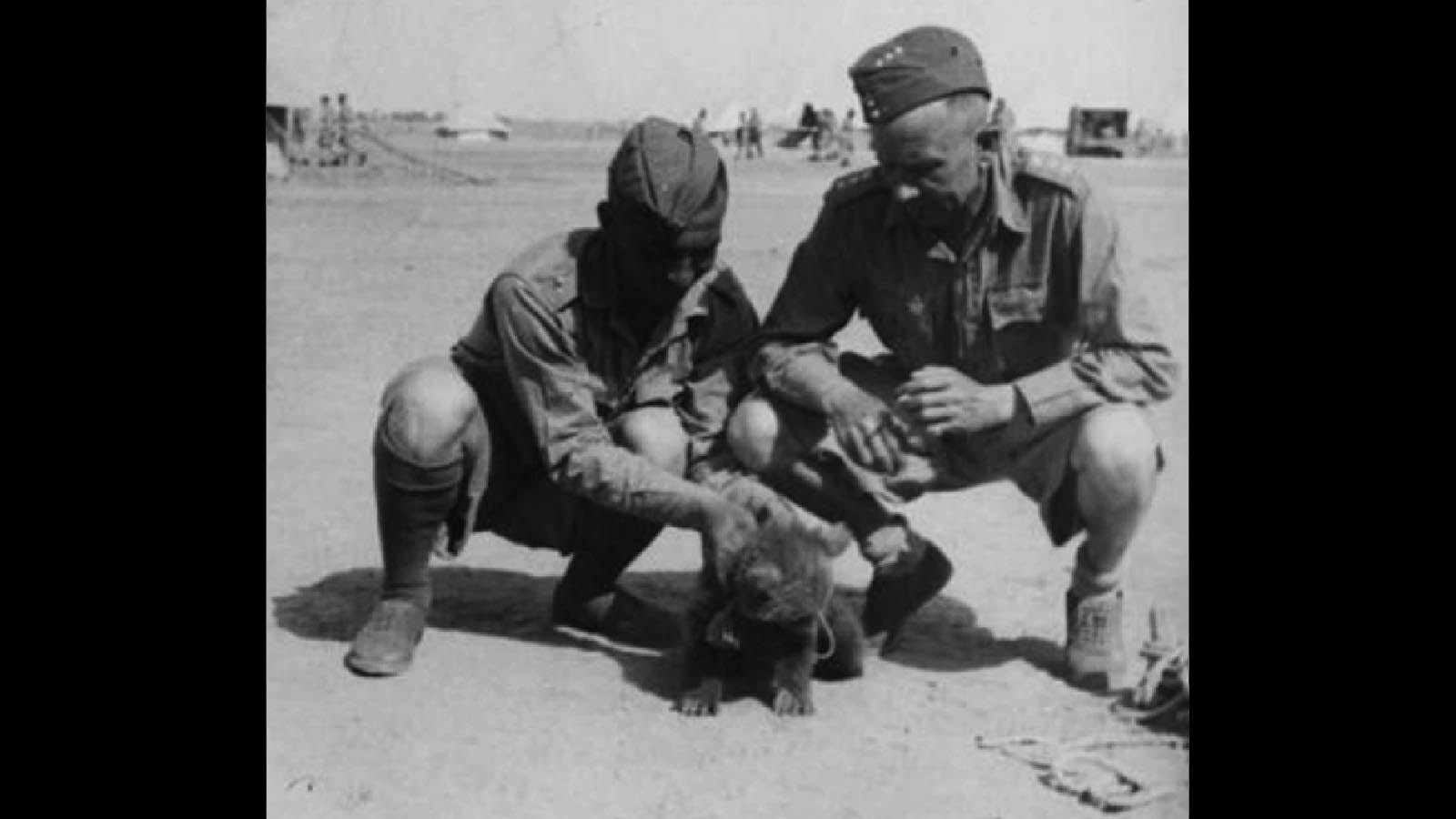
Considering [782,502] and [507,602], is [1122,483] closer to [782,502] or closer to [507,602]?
[782,502]

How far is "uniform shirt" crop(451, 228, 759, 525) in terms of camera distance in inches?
195

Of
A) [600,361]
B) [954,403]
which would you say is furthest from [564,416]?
[954,403]

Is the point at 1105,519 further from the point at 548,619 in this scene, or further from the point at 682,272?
the point at 548,619

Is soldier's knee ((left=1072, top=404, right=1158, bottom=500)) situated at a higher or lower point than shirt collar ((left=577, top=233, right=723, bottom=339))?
lower

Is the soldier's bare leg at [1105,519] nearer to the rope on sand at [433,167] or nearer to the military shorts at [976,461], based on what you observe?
the military shorts at [976,461]

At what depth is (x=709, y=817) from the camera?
425 centimetres

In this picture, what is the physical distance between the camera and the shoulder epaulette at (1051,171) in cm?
507

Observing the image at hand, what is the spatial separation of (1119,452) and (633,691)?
1.54 metres

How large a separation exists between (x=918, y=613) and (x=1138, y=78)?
6.06ft

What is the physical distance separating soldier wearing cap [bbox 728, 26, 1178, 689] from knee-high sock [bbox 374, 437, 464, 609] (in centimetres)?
90

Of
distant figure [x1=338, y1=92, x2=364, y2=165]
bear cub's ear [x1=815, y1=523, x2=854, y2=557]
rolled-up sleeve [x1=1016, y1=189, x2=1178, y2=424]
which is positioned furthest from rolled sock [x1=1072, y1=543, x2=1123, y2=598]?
distant figure [x1=338, y1=92, x2=364, y2=165]

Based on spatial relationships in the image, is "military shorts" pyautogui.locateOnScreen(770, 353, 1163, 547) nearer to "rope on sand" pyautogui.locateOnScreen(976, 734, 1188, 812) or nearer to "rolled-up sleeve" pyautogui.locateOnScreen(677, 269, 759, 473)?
"rolled-up sleeve" pyautogui.locateOnScreen(677, 269, 759, 473)

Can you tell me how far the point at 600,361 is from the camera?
5.20 m

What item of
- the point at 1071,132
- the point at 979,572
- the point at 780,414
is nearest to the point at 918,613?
the point at 979,572
